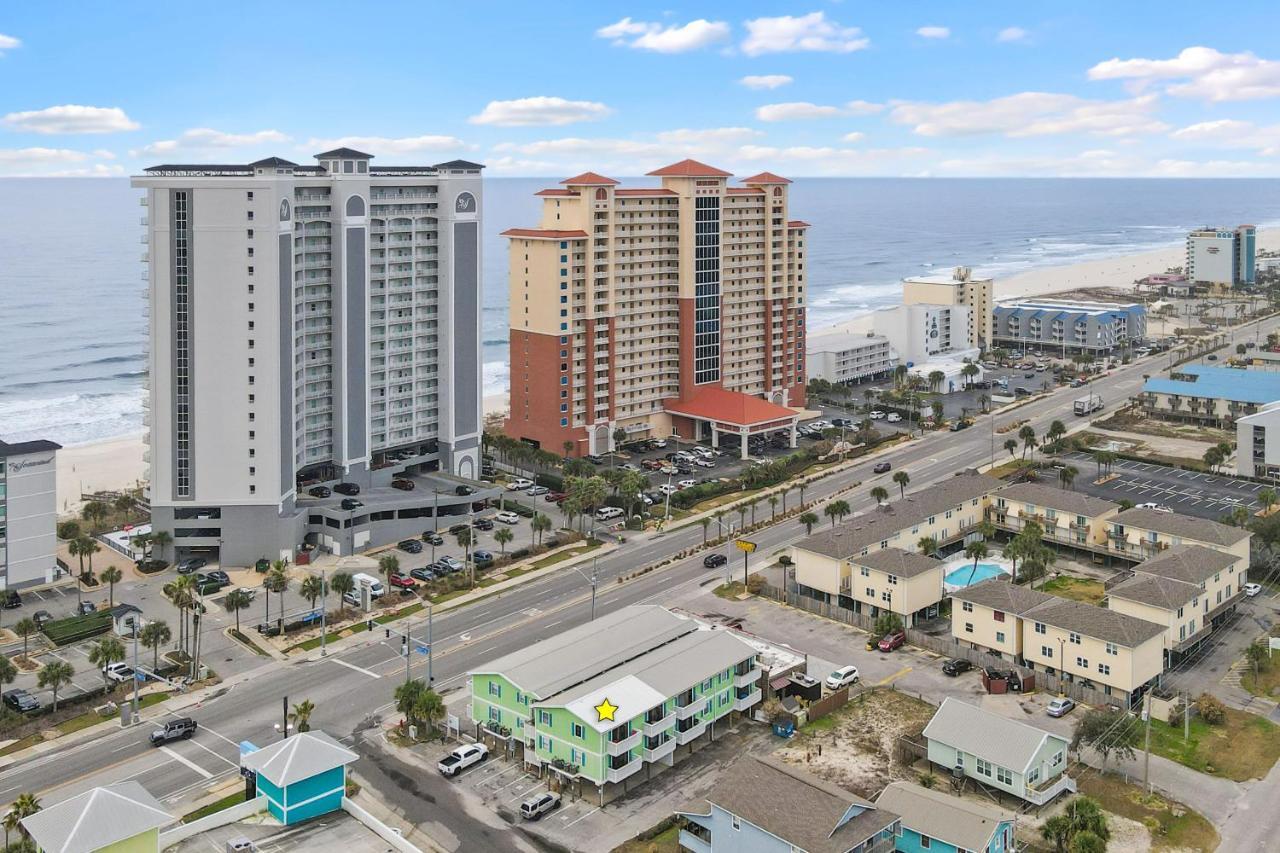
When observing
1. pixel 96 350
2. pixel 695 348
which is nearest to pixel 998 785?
pixel 695 348

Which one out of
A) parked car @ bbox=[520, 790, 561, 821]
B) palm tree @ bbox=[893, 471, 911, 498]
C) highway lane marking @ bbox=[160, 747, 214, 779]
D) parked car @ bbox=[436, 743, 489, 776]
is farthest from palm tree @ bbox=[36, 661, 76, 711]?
palm tree @ bbox=[893, 471, 911, 498]

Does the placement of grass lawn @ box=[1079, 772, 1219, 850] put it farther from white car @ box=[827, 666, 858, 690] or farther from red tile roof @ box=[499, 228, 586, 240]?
red tile roof @ box=[499, 228, 586, 240]

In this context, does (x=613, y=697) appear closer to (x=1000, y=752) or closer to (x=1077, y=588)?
(x=1000, y=752)

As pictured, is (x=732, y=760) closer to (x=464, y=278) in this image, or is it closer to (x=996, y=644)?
(x=996, y=644)

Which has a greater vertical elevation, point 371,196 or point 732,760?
point 371,196

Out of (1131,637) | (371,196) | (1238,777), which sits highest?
(371,196)

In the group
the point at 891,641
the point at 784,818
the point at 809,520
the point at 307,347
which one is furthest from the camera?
the point at 307,347

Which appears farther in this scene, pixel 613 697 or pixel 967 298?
pixel 967 298

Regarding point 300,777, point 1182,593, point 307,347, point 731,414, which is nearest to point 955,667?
point 1182,593
